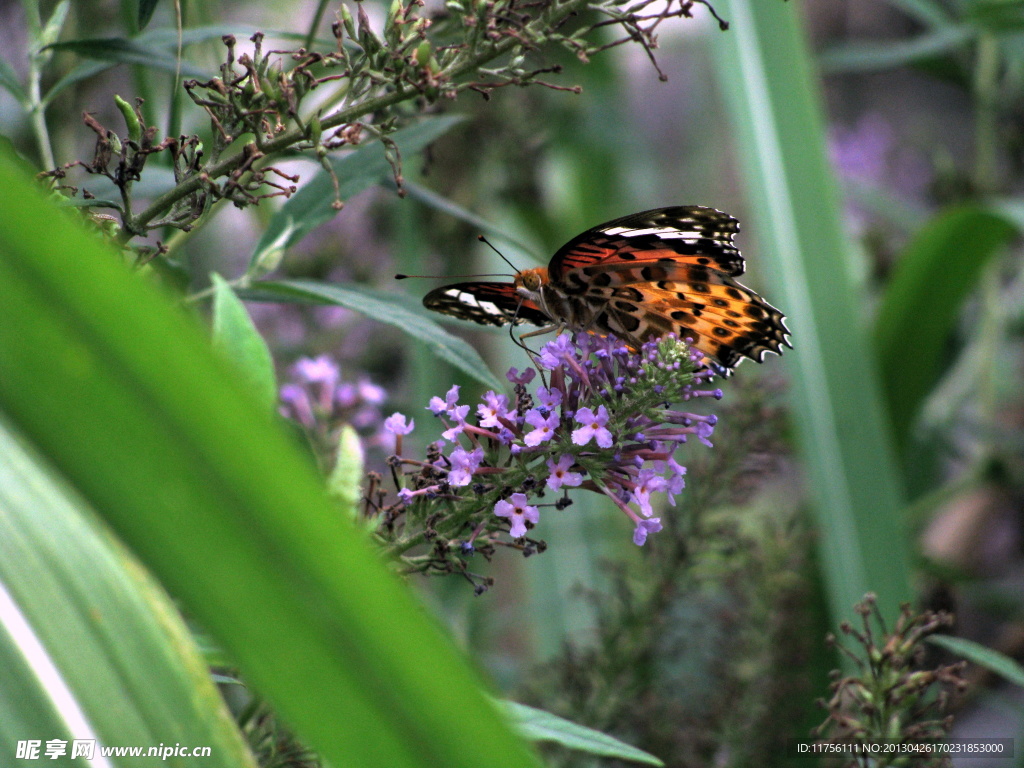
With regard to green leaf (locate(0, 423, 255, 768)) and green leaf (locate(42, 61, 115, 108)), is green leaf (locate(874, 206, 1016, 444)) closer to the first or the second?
green leaf (locate(42, 61, 115, 108))

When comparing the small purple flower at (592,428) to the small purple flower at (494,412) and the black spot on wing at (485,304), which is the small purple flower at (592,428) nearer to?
the small purple flower at (494,412)

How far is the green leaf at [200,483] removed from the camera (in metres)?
0.29

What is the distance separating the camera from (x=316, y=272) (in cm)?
127

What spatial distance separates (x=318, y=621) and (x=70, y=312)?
0.13 meters

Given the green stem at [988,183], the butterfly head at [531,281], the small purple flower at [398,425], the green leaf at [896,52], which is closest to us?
the small purple flower at [398,425]

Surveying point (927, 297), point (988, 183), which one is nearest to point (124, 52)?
point (927, 297)

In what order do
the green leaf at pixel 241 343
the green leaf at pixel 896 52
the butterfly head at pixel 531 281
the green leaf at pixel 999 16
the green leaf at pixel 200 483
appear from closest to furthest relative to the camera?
the green leaf at pixel 200 483 < the green leaf at pixel 241 343 < the butterfly head at pixel 531 281 < the green leaf at pixel 999 16 < the green leaf at pixel 896 52

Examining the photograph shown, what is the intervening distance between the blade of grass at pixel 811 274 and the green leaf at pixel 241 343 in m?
0.83

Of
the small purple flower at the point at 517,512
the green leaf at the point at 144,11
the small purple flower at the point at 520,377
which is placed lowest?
the small purple flower at the point at 517,512

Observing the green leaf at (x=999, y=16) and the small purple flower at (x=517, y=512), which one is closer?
the small purple flower at (x=517, y=512)

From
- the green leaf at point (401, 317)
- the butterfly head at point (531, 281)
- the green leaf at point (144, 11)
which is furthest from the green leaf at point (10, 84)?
the butterfly head at point (531, 281)

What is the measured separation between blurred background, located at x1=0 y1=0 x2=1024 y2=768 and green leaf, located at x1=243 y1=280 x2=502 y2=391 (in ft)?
0.39

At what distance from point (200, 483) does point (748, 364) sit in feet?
4.78

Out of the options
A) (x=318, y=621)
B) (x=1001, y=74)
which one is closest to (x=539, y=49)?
(x=318, y=621)
